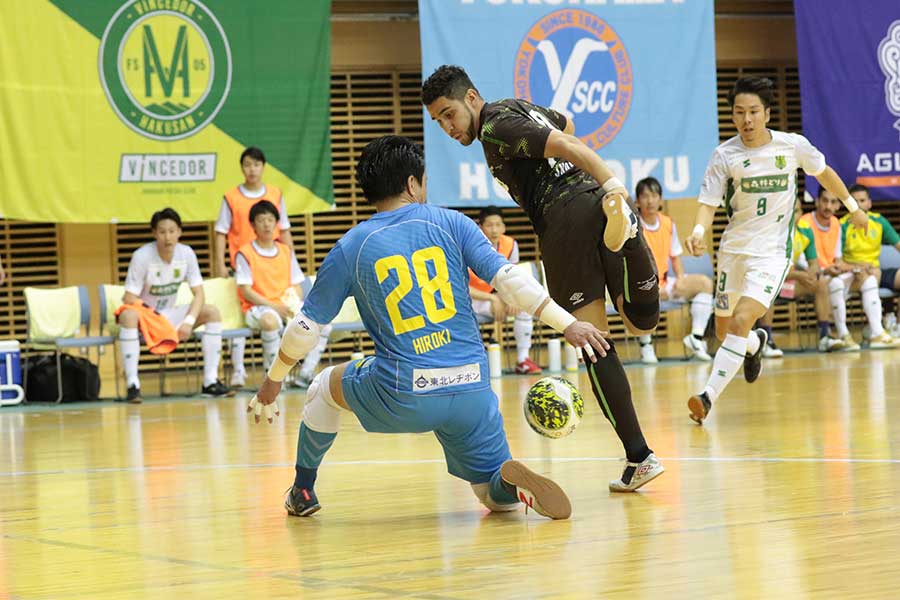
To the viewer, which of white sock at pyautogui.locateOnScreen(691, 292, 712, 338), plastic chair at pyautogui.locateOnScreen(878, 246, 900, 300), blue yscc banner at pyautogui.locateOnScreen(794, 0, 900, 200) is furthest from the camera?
blue yscc banner at pyautogui.locateOnScreen(794, 0, 900, 200)

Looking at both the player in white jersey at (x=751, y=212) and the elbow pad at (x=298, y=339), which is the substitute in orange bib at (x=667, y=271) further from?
the elbow pad at (x=298, y=339)

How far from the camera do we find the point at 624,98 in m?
13.8

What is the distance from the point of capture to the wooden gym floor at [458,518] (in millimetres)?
3389

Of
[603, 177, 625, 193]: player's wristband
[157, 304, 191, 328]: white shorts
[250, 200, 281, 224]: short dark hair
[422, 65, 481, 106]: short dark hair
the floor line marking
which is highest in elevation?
[250, 200, 281, 224]: short dark hair

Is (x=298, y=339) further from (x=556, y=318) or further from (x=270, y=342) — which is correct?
(x=270, y=342)

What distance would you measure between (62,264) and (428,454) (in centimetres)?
810

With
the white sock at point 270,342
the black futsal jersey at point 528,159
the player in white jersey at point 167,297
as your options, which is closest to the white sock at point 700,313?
the white sock at point 270,342

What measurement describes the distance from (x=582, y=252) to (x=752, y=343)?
3175mm

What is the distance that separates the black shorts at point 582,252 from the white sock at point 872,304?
30.0 ft

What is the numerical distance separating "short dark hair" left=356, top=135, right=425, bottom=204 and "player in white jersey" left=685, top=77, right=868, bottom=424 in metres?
3.26

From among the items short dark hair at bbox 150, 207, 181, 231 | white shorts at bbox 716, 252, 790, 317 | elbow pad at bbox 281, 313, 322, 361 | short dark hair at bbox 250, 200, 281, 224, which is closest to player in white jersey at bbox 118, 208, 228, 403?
short dark hair at bbox 150, 207, 181, 231

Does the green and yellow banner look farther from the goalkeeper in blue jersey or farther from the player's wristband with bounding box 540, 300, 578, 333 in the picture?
the player's wristband with bounding box 540, 300, 578, 333

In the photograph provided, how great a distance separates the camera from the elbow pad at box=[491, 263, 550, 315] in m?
4.29

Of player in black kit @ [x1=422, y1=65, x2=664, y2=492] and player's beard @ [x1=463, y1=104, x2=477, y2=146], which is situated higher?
player's beard @ [x1=463, y1=104, x2=477, y2=146]
